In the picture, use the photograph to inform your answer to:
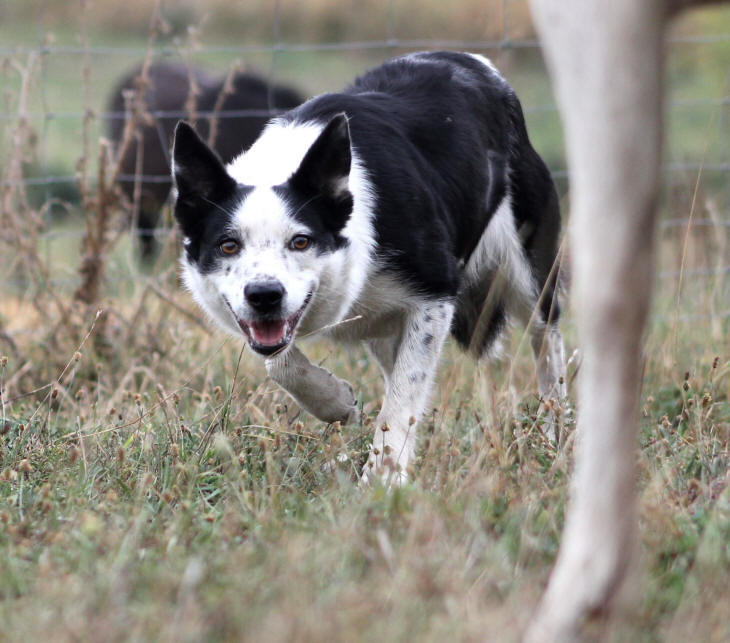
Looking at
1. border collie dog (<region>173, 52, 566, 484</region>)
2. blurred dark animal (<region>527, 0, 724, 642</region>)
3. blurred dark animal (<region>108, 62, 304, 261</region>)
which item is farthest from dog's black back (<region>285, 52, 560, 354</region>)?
blurred dark animal (<region>108, 62, 304, 261</region>)

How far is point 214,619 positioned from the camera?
222 cm

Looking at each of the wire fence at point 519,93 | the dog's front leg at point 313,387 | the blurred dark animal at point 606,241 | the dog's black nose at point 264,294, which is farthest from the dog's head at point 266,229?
the blurred dark animal at point 606,241

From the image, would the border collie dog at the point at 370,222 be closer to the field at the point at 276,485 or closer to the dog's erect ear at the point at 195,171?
the dog's erect ear at the point at 195,171

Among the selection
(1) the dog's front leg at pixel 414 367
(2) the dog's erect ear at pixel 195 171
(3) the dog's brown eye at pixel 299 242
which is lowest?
(1) the dog's front leg at pixel 414 367

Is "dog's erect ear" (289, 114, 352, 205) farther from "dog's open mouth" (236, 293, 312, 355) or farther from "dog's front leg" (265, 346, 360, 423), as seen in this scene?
"dog's front leg" (265, 346, 360, 423)

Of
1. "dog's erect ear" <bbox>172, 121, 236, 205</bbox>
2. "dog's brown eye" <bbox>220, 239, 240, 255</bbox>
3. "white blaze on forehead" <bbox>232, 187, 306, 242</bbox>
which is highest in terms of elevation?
"dog's erect ear" <bbox>172, 121, 236, 205</bbox>

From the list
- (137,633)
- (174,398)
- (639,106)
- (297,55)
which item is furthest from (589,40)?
(297,55)

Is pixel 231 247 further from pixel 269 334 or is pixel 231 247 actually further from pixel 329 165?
pixel 329 165

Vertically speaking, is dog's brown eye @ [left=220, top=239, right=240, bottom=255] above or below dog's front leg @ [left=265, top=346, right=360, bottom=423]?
above

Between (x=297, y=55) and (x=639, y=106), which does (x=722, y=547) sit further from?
(x=297, y=55)

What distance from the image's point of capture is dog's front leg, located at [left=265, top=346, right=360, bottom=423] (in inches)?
154

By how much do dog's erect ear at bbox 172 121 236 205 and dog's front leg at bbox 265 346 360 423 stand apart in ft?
2.01

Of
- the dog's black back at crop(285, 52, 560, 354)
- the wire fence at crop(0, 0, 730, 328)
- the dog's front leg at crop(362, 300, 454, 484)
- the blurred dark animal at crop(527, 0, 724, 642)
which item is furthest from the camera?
the wire fence at crop(0, 0, 730, 328)

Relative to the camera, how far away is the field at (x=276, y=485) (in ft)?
7.36
